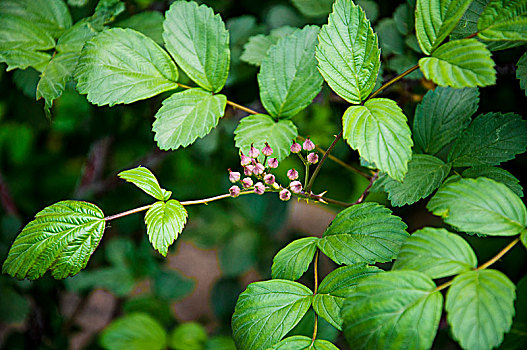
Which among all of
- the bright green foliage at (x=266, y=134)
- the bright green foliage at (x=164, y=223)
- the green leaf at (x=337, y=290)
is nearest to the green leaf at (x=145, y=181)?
the bright green foliage at (x=164, y=223)

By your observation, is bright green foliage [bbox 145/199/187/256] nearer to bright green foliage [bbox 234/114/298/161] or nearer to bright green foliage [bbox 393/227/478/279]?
bright green foliage [bbox 234/114/298/161]

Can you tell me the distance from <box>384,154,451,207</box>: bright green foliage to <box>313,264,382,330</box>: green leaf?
0.12 meters

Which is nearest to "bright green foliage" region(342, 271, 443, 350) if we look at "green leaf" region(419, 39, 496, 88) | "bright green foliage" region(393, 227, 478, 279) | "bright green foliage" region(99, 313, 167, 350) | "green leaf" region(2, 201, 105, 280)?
"bright green foliage" region(393, 227, 478, 279)

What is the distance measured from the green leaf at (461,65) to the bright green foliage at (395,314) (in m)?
0.22

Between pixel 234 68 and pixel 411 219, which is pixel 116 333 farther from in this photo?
pixel 411 219

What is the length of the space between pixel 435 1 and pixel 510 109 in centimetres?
38

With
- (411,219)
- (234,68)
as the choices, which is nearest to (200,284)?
(411,219)

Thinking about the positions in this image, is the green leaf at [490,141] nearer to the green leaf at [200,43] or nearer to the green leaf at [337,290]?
the green leaf at [337,290]

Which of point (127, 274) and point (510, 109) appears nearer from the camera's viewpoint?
point (510, 109)

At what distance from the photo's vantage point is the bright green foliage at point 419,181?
589 millimetres

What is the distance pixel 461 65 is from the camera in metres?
0.51

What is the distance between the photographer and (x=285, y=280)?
564mm

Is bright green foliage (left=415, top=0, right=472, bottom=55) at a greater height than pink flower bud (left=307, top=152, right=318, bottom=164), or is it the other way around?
bright green foliage (left=415, top=0, right=472, bottom=55)

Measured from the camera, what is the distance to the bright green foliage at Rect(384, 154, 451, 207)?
589mm
